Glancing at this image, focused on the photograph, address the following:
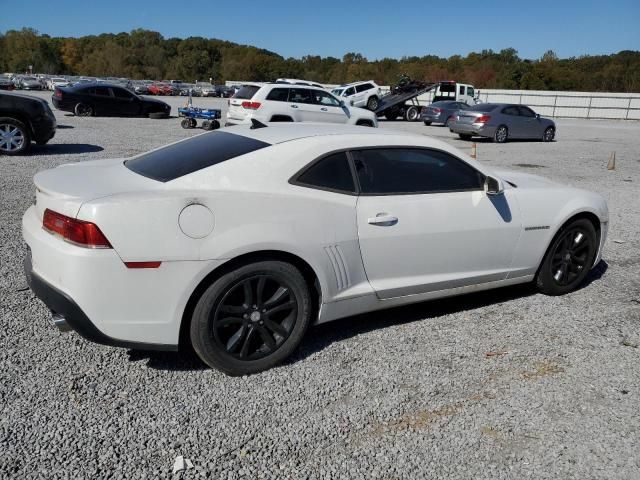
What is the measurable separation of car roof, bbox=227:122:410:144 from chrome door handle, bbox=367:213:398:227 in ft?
2.18

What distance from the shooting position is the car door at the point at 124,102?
22844 millimetres

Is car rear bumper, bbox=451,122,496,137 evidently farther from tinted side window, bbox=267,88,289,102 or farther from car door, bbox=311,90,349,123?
tinted side window, bbox=267,88,289,102

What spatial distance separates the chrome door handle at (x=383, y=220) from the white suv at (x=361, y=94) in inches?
971

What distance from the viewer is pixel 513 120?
19531 millimetres

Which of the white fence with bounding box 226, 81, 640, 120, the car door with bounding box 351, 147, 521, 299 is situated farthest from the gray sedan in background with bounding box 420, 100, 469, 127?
the car door with bounding box 351, 147, 521, 299

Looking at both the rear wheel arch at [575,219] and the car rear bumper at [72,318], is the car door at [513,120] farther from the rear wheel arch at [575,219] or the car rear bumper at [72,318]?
the car rear bumper at [72,318]

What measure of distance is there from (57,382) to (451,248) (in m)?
2.70

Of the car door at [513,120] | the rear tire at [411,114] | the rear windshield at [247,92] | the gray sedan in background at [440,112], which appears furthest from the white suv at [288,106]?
the rear tire at [411,114]

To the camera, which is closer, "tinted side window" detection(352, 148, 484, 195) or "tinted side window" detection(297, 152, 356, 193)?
"tinted side window" detection(297, 152, 356, 193)

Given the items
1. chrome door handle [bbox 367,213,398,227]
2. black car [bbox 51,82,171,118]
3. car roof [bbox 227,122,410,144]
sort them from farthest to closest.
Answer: black car [bbox 51,82,171,118] → car roof [bbox 227,122,410,144] → chrome door handle [bbox 367,213,398,227]

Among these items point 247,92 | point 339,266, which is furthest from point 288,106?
point 339,266

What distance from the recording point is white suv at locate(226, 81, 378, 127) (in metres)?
16.1

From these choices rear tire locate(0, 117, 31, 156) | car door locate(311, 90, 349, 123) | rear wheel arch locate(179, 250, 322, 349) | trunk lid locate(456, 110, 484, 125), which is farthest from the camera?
trunk lid locate(456, 110, 484, 125)

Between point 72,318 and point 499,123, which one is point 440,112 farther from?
point 72,318
